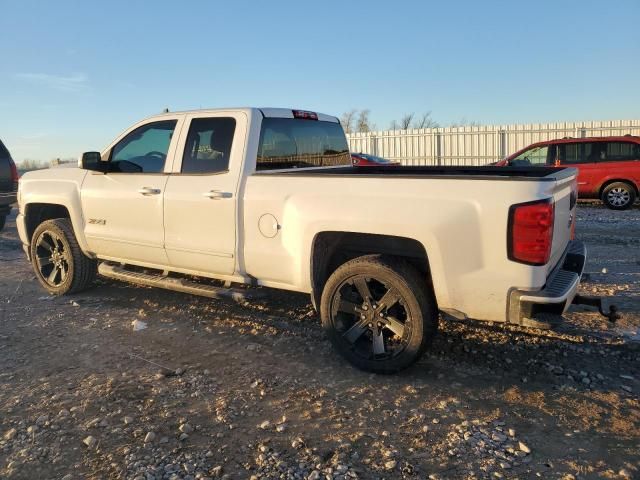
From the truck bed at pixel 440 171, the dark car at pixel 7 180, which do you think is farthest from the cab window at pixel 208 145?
the dark car at pixel 7 180

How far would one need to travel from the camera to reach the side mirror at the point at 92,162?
5.15 meters

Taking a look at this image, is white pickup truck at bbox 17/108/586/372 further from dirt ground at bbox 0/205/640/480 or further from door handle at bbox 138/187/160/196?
dirt ground at bbox 0/205/640/480

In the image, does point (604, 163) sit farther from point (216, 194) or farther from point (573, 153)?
point (216, 194)

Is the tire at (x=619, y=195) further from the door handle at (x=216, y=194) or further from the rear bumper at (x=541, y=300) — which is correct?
the door handle at (x=216, y=194)

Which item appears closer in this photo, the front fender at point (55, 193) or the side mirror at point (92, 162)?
the side mirror at point (92, 162)

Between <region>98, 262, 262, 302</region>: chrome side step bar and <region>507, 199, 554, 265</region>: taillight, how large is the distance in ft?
6.95

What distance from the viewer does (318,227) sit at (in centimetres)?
386

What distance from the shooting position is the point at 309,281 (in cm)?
407

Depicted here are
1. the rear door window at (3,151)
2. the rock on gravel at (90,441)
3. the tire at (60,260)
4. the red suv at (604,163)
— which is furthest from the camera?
the red suv at (604,163)

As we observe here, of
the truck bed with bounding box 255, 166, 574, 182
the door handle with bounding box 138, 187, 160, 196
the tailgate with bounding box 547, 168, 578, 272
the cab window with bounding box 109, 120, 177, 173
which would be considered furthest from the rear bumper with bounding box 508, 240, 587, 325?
the cab window with bounding box 109, 120, 177, 173

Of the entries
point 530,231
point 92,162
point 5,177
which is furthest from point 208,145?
point 5,177

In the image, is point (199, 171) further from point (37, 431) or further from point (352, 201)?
point (37, 431)

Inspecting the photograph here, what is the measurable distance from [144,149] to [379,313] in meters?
2.99

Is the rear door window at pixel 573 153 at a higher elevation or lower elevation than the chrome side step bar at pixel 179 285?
higher
